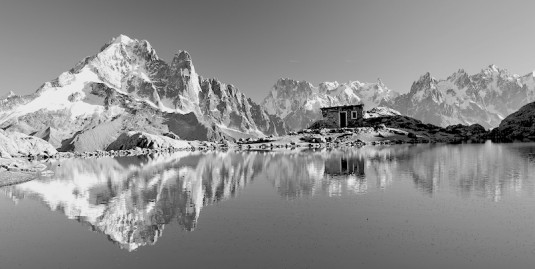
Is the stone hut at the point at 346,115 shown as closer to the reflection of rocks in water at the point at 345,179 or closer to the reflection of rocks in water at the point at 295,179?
the reflection of rocks in water at the point at 345,179

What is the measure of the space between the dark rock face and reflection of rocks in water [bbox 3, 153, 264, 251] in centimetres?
11350

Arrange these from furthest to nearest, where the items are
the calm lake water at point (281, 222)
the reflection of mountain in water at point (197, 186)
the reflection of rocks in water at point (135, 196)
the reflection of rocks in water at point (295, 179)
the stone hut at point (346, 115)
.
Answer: the stone hut at point (346, 115) → the reflection of rocks in water at point (295, 179) → the reflection of mountain in water at point (197, 186) → the reflection of rocks in water at point (135, 196) → the calm lake water at point (281, 222)

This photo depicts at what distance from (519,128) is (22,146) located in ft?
549

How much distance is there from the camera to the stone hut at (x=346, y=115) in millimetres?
151375

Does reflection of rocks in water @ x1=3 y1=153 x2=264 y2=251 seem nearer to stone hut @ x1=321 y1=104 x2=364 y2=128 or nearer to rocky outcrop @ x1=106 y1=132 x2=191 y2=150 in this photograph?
rocky outcrop @ x1=106 y1=132 x2=191 y2=150

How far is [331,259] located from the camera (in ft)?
69.3

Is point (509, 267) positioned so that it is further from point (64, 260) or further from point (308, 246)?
point (64, 260)

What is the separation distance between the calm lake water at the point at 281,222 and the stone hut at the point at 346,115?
10109cm

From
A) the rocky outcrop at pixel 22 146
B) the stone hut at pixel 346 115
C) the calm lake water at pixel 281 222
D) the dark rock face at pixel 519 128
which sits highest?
the stone hut at pixel 346 115

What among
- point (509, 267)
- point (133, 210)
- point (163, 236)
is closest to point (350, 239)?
point (509, 267)

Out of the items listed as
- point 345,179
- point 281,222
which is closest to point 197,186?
point 345,179

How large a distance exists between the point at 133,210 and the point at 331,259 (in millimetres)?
20865

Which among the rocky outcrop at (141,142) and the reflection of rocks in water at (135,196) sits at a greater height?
the rocky outcrop at (141,142)

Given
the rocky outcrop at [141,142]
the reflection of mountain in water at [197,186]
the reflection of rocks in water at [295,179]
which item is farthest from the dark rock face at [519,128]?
the rocky outcrop at [141,142]
